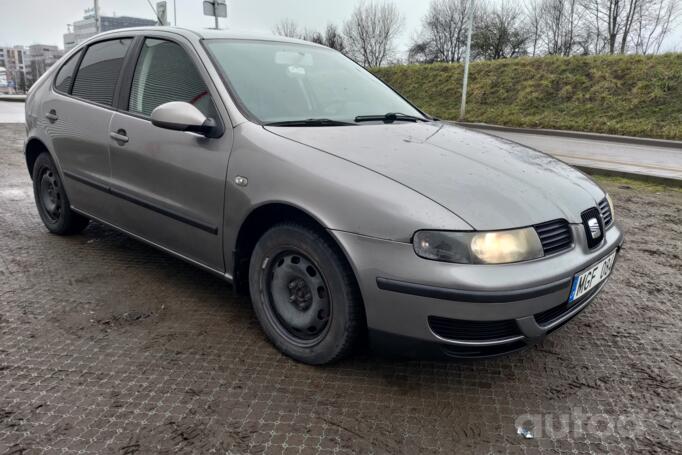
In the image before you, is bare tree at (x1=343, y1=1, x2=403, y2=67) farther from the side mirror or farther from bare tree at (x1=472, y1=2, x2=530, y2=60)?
the side mirror

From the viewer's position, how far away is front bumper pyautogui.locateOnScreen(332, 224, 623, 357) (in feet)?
6.60

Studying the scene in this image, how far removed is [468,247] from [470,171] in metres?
0.52

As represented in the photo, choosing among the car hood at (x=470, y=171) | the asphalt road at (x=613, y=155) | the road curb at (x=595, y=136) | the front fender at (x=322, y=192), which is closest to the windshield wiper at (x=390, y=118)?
the car hood at (x=470, y=171)

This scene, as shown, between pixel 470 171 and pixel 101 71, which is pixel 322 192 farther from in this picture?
pixel 101 71

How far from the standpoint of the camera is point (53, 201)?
4.25 meters

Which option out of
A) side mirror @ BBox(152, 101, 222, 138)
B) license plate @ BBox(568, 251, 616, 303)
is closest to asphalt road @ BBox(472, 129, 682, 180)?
license plate @ BBox(568, 251, 616, 303)

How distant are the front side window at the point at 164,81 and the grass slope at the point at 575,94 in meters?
15.3

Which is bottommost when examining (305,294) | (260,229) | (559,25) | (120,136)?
(305,294)

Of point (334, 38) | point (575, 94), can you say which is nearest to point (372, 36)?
point (334, 38)

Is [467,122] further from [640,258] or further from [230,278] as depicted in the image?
[230,278]

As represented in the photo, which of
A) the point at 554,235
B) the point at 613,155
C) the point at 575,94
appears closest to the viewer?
the point at 554,235

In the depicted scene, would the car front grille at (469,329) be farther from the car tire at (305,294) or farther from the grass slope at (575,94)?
the grass slope at (575,94)

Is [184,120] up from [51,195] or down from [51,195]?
up

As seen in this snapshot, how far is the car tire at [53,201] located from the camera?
4074 millimetres
